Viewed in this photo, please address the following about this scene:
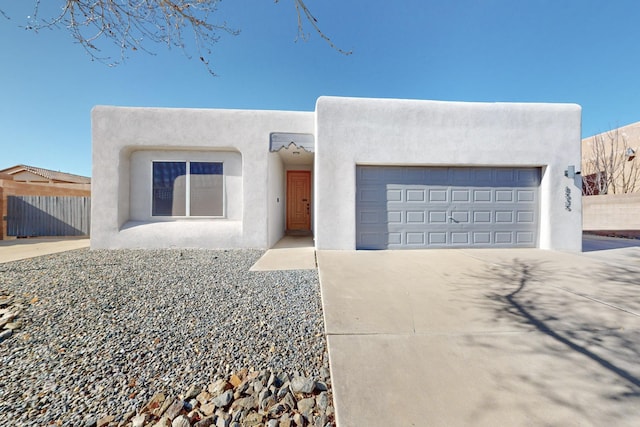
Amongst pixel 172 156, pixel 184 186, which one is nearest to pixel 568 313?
pixel 184 186

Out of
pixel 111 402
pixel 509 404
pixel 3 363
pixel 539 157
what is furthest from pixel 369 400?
pixel 539 157

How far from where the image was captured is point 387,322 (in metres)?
2.81

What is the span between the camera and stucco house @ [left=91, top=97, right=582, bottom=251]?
659cm

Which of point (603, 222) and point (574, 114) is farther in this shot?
point (603, 222)

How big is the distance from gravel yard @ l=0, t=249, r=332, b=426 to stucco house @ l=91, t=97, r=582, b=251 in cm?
272

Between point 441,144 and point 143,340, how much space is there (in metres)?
7.54

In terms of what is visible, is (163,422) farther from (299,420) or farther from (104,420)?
(299,420)

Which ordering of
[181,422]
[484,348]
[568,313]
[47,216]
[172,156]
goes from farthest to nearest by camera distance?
[47,216] < [172,156] < [568,313] < [484,348] < [181,422]

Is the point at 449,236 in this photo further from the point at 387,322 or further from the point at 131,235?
the point at 131,235

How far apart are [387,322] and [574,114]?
8.66 meters

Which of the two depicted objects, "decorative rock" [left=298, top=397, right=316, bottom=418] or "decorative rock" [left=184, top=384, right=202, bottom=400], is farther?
"decorative rock" [left=184, top=384, right=202, bottom=400]

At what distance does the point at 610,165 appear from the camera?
13.3 m

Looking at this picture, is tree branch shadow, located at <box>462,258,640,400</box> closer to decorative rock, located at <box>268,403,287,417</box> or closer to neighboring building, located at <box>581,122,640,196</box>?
decorative rock, located at <box>268,403,287,417</box>

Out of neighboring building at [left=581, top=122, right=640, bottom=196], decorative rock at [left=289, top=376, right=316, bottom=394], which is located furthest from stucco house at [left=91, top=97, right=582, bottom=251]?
neighboring building at [left=581, top=122, right=640, bottom=196]
